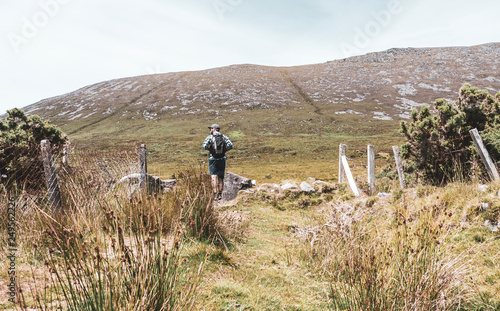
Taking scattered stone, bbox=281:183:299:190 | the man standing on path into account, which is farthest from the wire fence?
scattered stone, bbox=281:183:299:190

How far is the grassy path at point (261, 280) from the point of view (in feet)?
10.9

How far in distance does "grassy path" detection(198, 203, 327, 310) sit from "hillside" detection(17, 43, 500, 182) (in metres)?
30.6

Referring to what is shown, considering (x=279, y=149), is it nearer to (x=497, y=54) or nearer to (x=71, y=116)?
(x=71, y=116)

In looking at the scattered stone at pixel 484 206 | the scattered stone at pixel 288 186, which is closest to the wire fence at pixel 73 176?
the scattered stone at pixel 288 186

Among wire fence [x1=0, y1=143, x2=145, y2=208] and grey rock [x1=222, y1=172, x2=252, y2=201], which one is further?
grey rock [x1=222, y1=172, x2=252, y2=201]

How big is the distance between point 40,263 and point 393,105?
114752mm

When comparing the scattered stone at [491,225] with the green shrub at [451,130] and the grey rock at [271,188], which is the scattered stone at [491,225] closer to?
the green shrub at [451,130]

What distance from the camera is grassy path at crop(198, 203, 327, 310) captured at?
131 inches

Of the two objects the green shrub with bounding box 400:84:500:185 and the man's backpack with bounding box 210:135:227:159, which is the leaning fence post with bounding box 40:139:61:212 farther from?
Answer: the green shrub with bounding box 400:84:500:185

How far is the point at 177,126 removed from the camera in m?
81.8

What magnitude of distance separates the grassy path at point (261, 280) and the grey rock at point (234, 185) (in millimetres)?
5154

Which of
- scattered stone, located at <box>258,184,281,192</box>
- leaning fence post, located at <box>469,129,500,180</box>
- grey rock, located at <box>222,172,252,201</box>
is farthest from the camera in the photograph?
grey rock, located at <box>222,172,252,201</box>

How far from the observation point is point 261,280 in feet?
13.3

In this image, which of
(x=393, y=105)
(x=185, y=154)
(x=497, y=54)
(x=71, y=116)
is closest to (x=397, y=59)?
(x=497, y=54)
